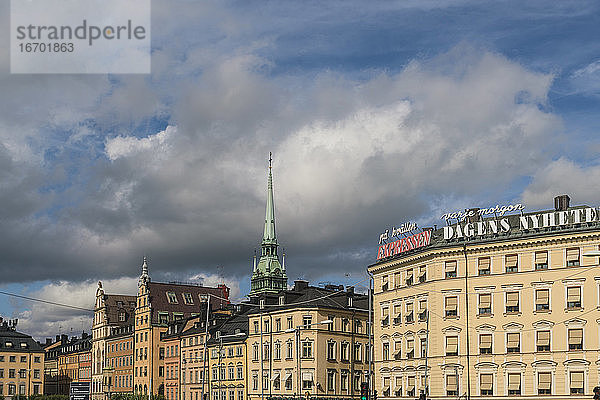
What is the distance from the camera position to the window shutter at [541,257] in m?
93.1

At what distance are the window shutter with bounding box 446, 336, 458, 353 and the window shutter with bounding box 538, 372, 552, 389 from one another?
→ 35.3 feet

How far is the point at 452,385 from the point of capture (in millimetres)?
98188

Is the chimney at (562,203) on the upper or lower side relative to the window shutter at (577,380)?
upper

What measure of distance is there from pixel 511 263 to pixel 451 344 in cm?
→ 1209

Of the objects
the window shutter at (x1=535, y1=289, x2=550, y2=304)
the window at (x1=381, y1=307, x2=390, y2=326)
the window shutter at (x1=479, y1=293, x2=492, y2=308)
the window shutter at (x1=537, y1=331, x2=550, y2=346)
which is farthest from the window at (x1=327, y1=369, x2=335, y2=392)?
the window shutter at (x1=535, y1=289, x2=550, y2=304)

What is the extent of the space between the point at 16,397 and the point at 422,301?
428 feet

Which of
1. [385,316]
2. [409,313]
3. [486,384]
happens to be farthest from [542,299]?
[385,316]

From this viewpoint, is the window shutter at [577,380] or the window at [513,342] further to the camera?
the window at [513,342]

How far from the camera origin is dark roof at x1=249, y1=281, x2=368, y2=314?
124 metres

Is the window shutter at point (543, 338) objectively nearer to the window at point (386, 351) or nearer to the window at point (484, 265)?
the window at point (484, 265)

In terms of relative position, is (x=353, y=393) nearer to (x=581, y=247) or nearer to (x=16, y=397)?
(x=581, y=247)

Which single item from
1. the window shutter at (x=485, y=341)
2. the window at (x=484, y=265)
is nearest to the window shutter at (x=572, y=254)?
the window at (x=484, y=265)

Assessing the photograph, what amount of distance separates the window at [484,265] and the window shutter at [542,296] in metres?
6.29

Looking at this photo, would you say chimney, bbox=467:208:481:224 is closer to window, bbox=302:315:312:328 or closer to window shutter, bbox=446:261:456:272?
window shutter, bbox=446:261:456:272
